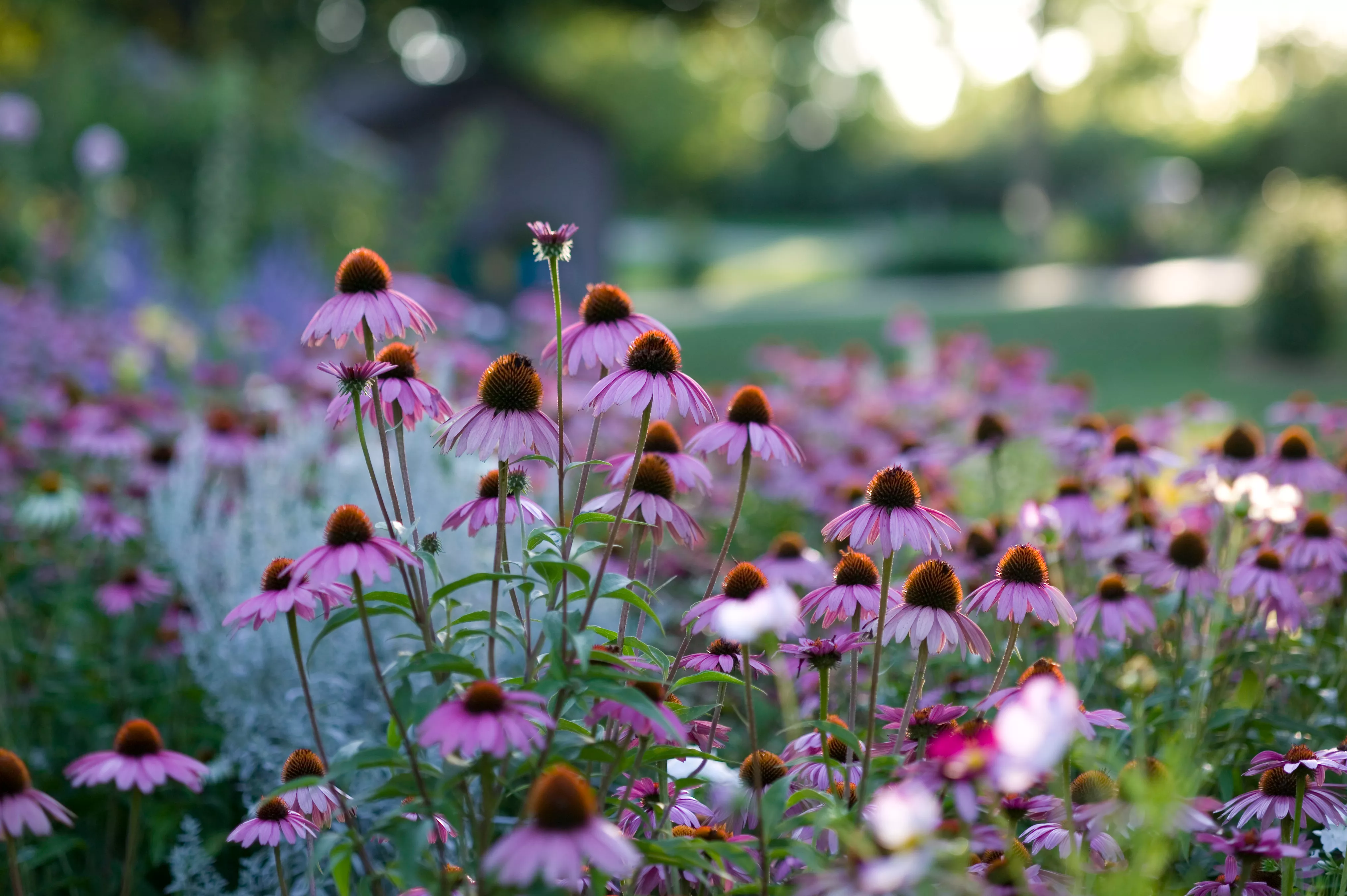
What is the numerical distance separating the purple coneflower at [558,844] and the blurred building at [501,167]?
48.8 ft

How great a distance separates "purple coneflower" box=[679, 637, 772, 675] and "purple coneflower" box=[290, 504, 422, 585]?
469 millimetres

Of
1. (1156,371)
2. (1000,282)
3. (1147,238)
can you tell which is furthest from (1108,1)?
(1156,371)

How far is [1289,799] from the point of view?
1638 millimetres

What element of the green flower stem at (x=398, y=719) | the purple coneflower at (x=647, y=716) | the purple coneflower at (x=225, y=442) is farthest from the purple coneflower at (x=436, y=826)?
the purple coneflower at (x=225, y=442)

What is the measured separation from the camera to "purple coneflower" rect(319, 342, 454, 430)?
1.55 meters

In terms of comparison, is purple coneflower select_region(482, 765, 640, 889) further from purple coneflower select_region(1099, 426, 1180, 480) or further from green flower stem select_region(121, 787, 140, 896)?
purple coneflower select_region(1099, 426, 1180, 480)

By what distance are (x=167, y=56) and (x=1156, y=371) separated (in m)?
13.4

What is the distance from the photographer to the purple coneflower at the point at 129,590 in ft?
9.13

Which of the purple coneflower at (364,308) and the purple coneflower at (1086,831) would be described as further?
the purple coneflower at (364,308)

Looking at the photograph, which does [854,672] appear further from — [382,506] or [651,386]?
[382,506]

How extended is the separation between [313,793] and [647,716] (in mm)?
583

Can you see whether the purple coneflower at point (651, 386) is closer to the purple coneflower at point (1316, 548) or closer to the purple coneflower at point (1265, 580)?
the purple coneflower at point (1265, 580)

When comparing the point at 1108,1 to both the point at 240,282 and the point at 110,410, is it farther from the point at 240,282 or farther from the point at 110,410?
the point at 110,410

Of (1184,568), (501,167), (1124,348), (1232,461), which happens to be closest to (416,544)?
(1184,568)
